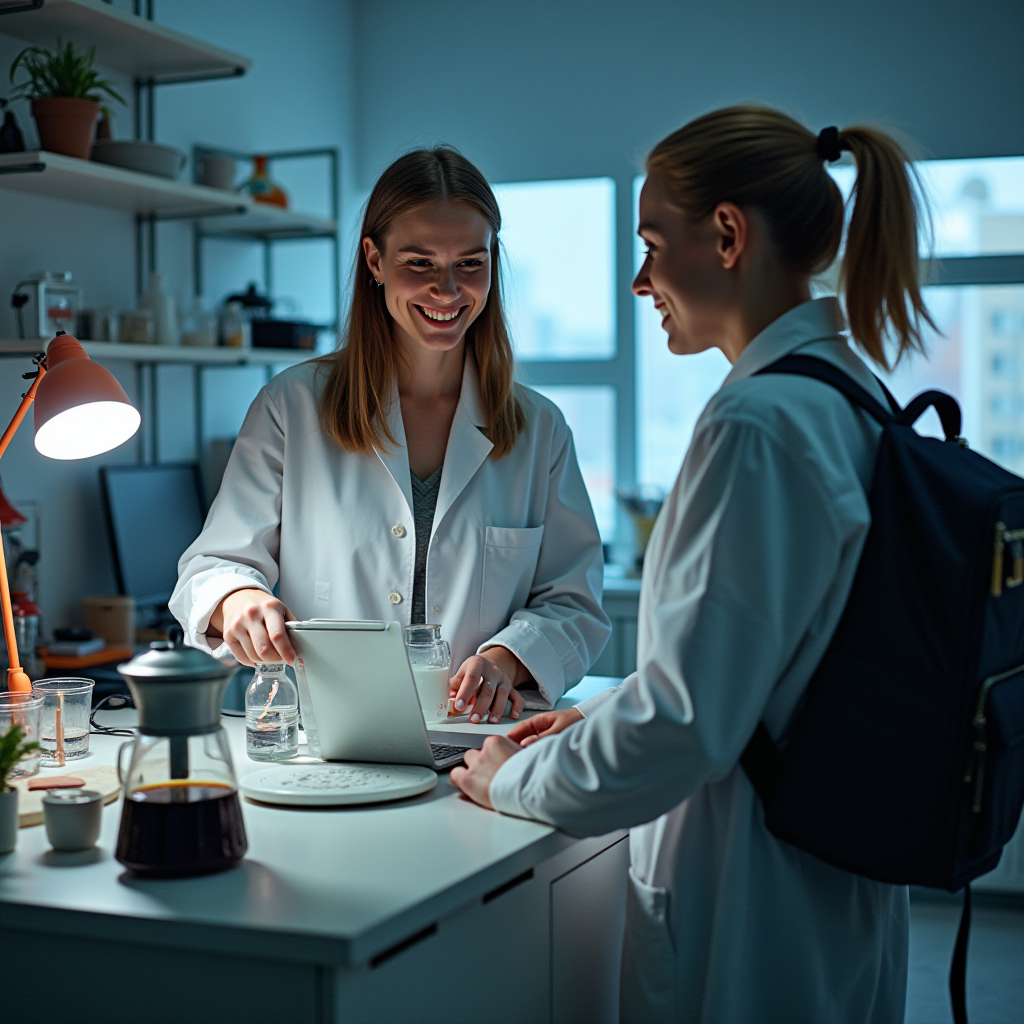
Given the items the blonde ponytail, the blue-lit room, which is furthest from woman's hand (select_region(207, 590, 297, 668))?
the blonde ponytail

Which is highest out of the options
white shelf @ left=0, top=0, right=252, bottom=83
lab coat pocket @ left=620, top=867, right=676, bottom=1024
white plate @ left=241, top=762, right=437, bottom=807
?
white shelf @ left=0, top=0, right=252, bottom=83

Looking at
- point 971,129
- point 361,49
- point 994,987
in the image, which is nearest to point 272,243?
point 361,49

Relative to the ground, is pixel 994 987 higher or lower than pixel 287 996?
lower

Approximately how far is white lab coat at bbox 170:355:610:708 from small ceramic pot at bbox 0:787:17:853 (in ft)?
2.26

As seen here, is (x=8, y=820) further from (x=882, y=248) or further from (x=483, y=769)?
(x=882, y=248)

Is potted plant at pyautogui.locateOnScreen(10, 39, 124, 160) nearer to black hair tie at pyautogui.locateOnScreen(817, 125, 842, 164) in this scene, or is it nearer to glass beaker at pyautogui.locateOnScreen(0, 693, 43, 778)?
glass beaker at pyautogui.locateOnScreen(0, 693, 43, 778)

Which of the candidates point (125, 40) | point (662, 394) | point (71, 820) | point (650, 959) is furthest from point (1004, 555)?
point (662, 394)

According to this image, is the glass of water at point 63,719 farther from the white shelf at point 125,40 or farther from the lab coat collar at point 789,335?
the white shelf at point 125,40

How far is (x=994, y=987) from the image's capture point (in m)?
2.86

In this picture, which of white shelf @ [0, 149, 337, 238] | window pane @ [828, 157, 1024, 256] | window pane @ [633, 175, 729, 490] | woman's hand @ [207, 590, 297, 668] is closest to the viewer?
woman's hand @ [207, 590, 297, 668]

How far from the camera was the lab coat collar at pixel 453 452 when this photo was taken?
1866 millimetres

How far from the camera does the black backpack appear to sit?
40.5 inches

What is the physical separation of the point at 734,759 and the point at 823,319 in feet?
1.49

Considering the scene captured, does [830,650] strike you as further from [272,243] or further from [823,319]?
[272,243]
